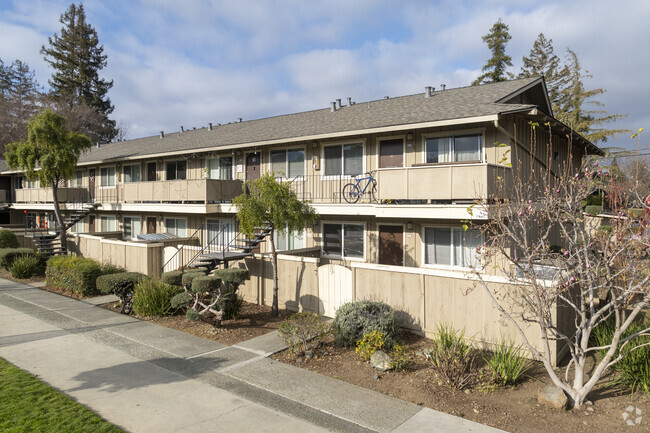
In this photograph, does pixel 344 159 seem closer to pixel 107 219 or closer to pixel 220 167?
pixel 220 167

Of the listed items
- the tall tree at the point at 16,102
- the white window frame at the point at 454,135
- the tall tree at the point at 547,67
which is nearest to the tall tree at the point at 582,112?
the tall tree at the point at 547,67

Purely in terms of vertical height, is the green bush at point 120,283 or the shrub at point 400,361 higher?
the green bush at point 120,283

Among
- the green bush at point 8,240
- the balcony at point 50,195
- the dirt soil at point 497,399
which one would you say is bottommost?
the dirt soil at point 497,399

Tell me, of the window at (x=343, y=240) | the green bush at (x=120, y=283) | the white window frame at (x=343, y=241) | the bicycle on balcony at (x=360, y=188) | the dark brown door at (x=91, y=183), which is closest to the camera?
the green bush at (x=120, y=283)

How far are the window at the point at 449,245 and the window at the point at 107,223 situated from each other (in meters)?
20.0

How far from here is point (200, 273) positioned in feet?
39.1

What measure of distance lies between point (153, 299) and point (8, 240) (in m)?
15.4

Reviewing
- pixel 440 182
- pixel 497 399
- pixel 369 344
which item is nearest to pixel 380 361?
pixel 369 344

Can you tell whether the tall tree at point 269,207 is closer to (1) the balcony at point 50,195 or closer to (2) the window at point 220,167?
(2) the window at point 220,167

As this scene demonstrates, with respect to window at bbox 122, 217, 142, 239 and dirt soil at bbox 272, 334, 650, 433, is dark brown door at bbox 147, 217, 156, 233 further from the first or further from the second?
dirt soil at bbox 272, 334, 650, 433

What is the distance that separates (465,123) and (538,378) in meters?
7.15

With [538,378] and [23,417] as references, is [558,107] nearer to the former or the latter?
[538,378]

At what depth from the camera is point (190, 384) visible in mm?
7230

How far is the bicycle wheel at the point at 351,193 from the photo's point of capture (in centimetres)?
1405
